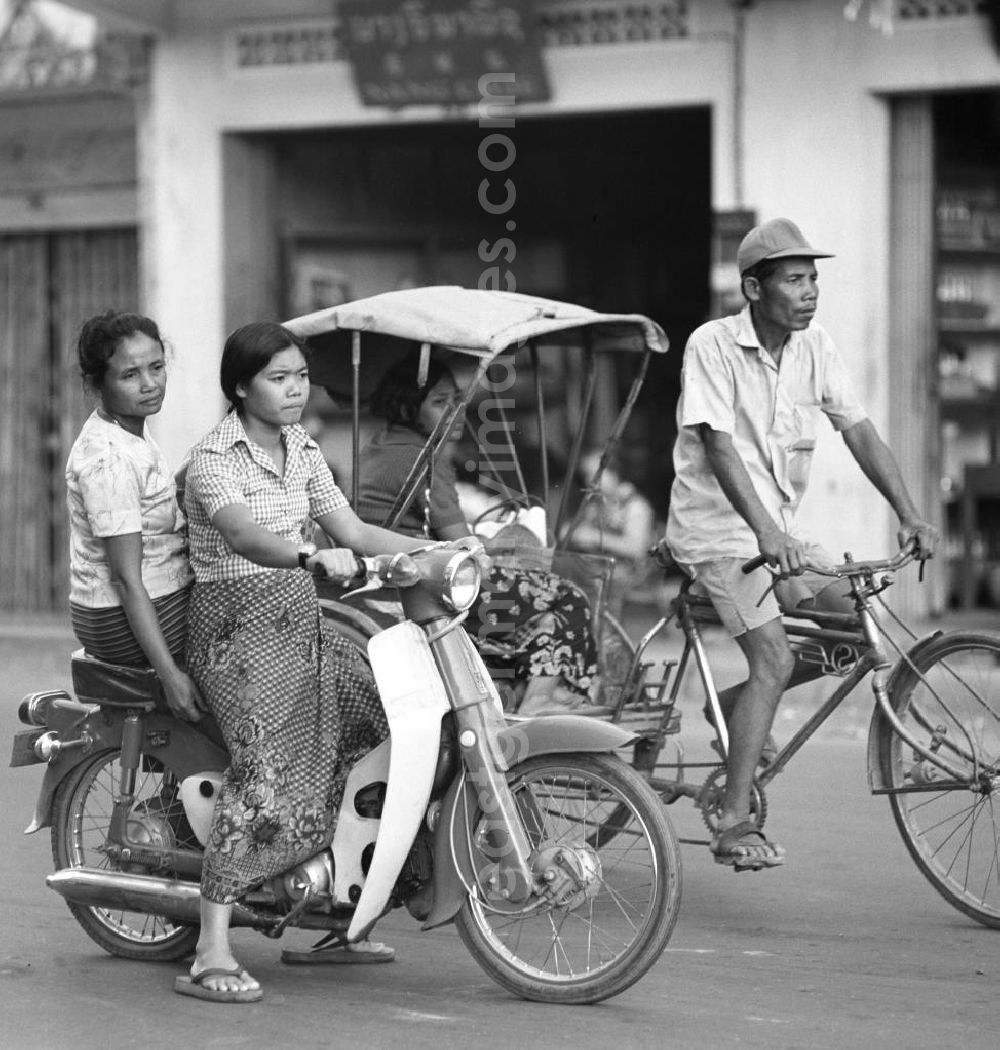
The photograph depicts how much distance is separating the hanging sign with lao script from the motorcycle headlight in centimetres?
745

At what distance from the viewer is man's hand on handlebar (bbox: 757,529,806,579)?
16.2 feet

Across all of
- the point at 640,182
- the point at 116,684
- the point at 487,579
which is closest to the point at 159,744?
the point at 116,684

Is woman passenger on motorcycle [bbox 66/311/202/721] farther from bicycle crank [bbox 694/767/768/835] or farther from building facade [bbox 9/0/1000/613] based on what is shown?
building facade [bbox 9/0/1000/613]

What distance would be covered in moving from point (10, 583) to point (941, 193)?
22.8 feet

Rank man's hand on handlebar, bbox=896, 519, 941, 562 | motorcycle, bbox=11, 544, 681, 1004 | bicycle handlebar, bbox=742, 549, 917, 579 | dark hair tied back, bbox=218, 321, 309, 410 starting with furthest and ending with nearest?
man's hand on handlebar, bbox=896, 519, 941, 562
bicycle handlebar, bbox=742, 549, 917, 579
dark hair tied back, bbox=218, 321, 309, 410
motorcycle, bbox=11, 544, 681, 1004

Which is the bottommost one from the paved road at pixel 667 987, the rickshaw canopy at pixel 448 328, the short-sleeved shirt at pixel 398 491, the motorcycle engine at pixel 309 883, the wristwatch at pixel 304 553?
the paved road at pixel 667 987

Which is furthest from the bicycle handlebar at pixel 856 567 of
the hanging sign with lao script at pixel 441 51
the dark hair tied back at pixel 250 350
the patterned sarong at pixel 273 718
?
the hanging sign with lao script at pixel 441 51

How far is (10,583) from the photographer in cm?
1360

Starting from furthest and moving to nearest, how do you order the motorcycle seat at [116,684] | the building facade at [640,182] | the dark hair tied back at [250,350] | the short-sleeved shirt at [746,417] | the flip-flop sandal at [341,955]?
1. the building facade at [640,182]
2. the short-sleeved shirt at [746,417]
3. the flip-flop sandal at [341,955]
4. the motorcycle seat at [116,684]
5. the dark hair tied back at [250,350]

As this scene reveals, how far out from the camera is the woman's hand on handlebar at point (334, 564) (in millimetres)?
4168

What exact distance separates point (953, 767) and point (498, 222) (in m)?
8.44

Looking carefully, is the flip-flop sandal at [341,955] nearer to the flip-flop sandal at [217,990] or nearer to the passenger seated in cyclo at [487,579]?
the flip-flop sandal at [217,990]

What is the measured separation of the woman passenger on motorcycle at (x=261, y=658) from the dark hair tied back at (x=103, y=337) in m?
0.24

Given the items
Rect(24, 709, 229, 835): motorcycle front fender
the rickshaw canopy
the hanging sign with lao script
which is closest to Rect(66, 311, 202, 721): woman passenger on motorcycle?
Rect(24, 709, 229, 835): motorcycle front fender
